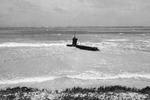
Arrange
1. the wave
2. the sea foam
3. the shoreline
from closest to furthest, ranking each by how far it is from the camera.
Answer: the shoreline → the wave → the sea foam

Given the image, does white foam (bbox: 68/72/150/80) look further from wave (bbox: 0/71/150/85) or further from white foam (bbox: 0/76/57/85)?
white foam (bbox: 0/76/57/85)

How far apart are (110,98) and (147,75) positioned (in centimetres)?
766

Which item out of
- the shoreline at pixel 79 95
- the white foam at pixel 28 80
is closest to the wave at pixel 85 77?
the white foam at pixel 28 80

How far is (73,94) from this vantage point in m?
9.35

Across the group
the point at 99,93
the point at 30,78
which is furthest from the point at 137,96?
the point at 30,78

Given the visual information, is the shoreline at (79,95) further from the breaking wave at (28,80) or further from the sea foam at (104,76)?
the sea foam at (104,76)

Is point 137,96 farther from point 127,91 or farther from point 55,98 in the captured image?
point 55,98

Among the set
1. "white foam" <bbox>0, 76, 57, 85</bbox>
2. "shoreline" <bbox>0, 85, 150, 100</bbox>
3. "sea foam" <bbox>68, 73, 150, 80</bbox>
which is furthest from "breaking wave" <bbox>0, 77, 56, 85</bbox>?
"shoreline" <bbox>0, 85, 150, 100</bbox>

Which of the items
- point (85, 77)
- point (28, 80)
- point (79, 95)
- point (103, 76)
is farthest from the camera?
point (103, 76)

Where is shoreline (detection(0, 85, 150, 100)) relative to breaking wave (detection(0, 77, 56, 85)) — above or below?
above

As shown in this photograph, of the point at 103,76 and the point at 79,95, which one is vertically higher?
the point at 79,95

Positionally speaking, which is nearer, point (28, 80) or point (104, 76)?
point (28, 80)

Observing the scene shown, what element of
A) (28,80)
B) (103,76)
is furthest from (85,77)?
(28,80)

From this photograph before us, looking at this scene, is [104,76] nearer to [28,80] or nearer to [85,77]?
[85,77]
